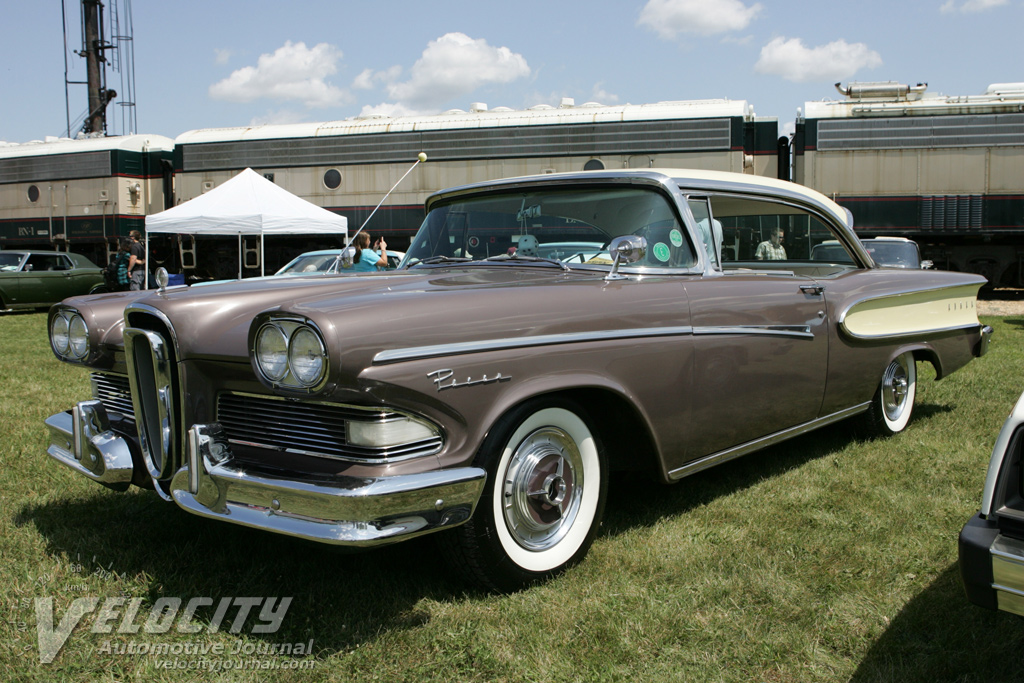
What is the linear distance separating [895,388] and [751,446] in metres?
1.66

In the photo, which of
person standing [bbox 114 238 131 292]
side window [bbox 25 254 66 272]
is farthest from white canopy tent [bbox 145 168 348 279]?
side window [bbox 25 254 66 272]

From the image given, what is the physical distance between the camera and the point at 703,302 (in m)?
2.96

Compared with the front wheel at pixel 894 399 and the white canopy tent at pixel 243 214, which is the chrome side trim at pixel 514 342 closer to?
the front wheel at pixel 894 399

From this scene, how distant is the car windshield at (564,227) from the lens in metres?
Result: 3.09

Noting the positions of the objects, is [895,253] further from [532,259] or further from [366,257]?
[532,259]

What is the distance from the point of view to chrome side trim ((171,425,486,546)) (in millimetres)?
1997

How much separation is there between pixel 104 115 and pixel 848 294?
95.3 feet

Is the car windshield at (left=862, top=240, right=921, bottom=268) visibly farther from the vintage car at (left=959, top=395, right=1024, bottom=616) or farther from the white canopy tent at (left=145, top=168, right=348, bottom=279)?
the vintage car at (left=959, top=395, right=1024, bottom=616)

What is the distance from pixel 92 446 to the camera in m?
2.74

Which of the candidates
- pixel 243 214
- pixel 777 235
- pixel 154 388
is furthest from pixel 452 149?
pixel 154 388

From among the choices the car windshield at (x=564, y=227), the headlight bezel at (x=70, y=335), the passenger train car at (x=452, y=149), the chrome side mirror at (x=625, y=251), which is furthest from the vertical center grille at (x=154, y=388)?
the passenger train car at (x=452, y=149)

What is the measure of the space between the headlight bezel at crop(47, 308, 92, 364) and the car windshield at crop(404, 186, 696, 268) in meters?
1.41

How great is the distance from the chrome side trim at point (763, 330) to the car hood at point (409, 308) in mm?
162

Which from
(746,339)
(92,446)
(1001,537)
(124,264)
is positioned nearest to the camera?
(1001,537)
